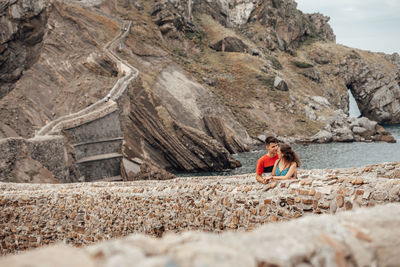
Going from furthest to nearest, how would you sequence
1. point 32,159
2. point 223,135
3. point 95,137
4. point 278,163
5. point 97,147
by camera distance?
point 223,135 → point 97,147 → point 95,137 → point 32,159 → point 278,163

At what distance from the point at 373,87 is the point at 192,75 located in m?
47.6

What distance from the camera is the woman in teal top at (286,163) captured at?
22.8ft

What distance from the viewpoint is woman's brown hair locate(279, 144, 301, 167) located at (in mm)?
7078

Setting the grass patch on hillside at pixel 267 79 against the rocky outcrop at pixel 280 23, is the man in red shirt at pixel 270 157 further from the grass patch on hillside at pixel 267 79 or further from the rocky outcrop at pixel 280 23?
the rocky outcrop at pixel 280 23

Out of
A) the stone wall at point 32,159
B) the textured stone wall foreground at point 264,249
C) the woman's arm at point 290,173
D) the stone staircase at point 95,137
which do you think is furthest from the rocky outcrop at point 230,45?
the textured stone wall foreground at point 264,249

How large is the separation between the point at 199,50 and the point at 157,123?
32817mm

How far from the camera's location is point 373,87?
250ft

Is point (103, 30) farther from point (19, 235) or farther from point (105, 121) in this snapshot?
point (19, 235)

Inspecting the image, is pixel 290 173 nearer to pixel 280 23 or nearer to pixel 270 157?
pixel 270 157

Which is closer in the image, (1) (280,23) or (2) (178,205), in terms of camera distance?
(2) (178,205)

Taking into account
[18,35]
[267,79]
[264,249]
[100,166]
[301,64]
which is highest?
[301,64]

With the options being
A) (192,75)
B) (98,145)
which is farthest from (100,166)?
(192,75)

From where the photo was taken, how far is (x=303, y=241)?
2.49 metres

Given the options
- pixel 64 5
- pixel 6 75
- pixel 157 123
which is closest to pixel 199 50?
pixel 64 5
